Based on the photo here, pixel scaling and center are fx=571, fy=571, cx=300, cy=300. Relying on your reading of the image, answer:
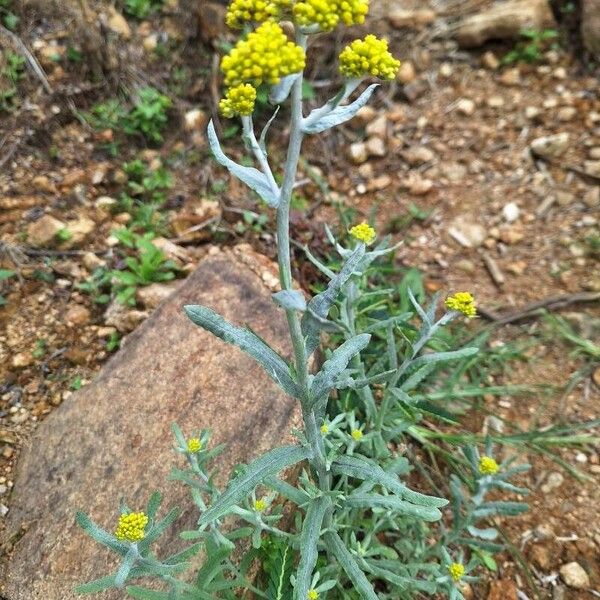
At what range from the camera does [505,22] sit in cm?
430

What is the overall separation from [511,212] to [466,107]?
0.98m

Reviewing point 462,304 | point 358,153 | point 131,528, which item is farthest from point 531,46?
point 131,528

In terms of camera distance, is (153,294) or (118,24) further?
A: (118,24)

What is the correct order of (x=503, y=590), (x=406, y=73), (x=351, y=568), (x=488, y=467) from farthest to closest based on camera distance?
(x=406, y=73) → (x=503, y=590) → (x=488, y=467) → (x=351, y=568)

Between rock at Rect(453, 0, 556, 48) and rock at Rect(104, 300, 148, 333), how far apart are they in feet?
10.8

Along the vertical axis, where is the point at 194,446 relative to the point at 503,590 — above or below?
above

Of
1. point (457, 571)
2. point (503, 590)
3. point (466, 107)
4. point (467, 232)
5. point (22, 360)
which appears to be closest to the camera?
point (457, 571)

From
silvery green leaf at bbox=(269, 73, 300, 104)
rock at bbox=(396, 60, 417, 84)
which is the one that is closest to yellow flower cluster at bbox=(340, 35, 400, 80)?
silvery green leaf at bbox=(269, 73, 300, 104)

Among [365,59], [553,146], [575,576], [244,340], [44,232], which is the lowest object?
[575,576]

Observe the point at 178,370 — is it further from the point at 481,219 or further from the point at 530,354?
the point at 481,219

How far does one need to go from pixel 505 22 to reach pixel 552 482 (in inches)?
133

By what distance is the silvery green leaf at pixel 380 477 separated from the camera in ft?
5.36

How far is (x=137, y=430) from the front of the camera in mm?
2451

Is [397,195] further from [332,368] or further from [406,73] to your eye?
[332,368]
